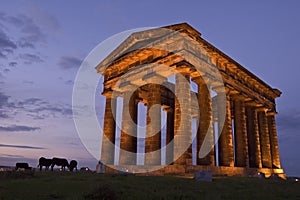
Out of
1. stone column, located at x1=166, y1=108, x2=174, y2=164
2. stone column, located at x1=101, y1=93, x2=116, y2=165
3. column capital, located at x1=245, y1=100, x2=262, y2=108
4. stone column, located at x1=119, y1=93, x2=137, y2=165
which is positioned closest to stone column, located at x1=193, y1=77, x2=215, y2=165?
stone column, located at x1=166, y1=108, x2=174, y2=164

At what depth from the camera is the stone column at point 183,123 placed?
22.6 meters

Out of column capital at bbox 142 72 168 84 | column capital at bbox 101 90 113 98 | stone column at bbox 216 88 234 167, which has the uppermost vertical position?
column capital at bbox 142 72 168 84

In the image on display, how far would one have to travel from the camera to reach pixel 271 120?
43000mm

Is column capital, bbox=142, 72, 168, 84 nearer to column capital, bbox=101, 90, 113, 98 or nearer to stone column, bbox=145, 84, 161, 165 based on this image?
stone column, bbox=145, 84, 161, 165

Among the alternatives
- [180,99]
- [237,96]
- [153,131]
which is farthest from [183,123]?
[237,96]

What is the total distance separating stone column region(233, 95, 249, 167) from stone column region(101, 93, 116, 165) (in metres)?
15.2

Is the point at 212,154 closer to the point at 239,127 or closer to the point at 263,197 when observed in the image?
the point at 239,127

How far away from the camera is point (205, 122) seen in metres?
27.0

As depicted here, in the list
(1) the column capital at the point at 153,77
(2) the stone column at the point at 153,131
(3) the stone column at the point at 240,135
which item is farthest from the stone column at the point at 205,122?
(3) the stone column at the point at 240,135

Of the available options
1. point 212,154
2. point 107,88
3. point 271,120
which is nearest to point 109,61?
point 107,88

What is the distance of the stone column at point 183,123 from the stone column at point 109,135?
33.0 feet

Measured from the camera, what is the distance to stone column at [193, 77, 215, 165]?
2539cm

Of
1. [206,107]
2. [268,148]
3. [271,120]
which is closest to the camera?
[206,107]

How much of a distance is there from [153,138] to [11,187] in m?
16.3
